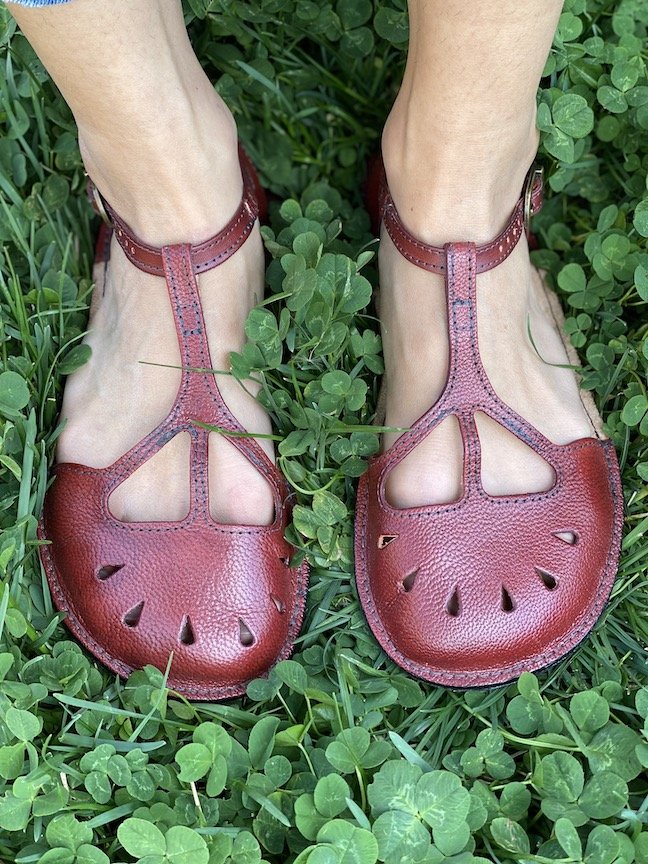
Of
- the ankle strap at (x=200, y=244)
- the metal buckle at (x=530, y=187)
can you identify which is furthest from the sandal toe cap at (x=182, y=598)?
the metal buckle at (x=530, y=187)

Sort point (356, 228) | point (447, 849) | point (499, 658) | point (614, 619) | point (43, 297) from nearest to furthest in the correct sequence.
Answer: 1. point (447, 849)
2. point (499, 658)
3. point (614, 619)
4. point (43, 297)
5. point (356, 228)

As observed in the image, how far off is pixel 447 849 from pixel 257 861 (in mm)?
276

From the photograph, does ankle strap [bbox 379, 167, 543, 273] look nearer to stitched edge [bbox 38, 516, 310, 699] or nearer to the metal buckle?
the metal buckle

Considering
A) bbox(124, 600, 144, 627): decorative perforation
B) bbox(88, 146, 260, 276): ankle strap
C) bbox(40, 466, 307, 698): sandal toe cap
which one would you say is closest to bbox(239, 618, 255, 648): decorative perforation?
bbox(40, 466, 307, 698): sandal toe cap

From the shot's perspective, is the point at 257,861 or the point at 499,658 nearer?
the point at 257,861

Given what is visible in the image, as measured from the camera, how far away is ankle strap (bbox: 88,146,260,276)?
1.38 meters

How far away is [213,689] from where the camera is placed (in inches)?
54.8

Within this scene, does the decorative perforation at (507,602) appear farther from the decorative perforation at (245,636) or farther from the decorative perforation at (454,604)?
the decorative perforation at (245,636)

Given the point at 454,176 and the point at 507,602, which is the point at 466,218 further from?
the point at 507,602

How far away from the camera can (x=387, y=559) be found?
139cm

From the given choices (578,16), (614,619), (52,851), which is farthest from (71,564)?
(578,16)

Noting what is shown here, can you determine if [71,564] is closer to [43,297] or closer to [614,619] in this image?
[43,297]

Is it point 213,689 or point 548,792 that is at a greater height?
point 213,689

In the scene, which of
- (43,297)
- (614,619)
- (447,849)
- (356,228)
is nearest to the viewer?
(447,849)
